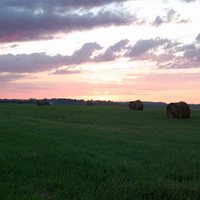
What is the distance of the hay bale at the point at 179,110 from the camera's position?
2722 cm

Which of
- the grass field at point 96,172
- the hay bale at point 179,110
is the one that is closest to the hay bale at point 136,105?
the hay bale at point 179,110

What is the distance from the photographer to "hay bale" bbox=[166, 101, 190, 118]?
27219 mm

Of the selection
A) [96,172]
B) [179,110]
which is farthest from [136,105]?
[96,172]

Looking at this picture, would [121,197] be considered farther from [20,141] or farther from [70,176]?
[20,141]

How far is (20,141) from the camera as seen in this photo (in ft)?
32.4

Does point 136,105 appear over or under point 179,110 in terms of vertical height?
over

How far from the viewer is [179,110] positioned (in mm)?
27156

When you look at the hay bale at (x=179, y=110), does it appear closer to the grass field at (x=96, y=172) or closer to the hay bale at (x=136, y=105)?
the hay bale at (x=136, y=105)

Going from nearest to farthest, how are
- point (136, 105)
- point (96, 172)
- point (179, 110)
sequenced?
point (96, 172) → point (179, 110) → point (136, 105)

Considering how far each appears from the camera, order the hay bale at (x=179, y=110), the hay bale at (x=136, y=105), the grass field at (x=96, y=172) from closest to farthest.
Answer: the grass field at (x=96, y=172) < the hay bale at (x=179, y=110) < the hay bale at (x=136, y=105)

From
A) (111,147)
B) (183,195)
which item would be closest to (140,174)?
(183,195)

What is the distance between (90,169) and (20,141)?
4.63 metres

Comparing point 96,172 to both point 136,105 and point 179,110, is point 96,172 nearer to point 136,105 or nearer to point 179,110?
point 179,110

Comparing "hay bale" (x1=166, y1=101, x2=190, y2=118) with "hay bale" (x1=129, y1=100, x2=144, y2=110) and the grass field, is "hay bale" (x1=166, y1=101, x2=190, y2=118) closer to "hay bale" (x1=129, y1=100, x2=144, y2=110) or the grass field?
"hay bale" (x1=129, y1=100, x2=144, y2=110)
